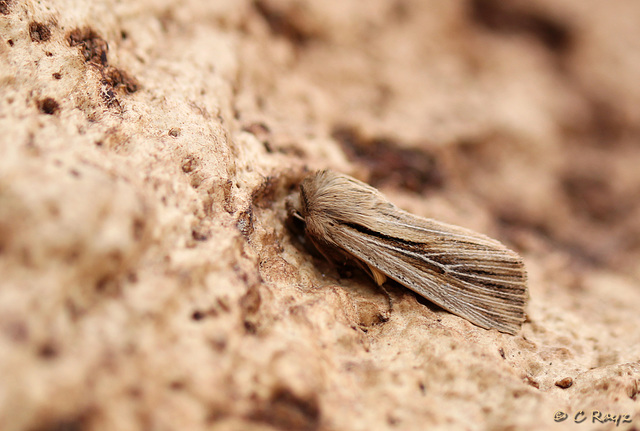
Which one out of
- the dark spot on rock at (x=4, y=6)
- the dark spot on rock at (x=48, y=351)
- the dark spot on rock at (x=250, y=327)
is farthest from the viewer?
the dark spot on rock at (x=4, y=6)

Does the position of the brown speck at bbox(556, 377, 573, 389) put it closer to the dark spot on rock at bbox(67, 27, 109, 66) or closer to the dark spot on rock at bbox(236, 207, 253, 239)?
the dark spot on rock at bbox(236, 207, 253, 239)

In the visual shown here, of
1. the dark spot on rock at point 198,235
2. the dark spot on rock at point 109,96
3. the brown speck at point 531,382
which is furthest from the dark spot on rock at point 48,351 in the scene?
the brown speck at point 531,382

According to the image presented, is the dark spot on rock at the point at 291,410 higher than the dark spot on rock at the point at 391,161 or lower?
lower

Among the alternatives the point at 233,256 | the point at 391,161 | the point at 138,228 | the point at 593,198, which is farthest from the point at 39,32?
the point at 593,198

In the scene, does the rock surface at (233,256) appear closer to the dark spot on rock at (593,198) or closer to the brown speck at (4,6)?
the brown speck at (4,6)

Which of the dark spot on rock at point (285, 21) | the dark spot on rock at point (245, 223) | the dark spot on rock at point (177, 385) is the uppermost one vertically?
the dark spot on rock at point (285, 21)

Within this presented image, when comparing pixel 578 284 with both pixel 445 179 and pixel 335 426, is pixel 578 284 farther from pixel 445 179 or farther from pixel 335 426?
pixel 335 426
